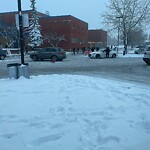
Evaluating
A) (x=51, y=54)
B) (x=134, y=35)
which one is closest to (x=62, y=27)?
(x=134, y=35)

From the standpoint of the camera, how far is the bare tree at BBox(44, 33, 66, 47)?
3004 inches

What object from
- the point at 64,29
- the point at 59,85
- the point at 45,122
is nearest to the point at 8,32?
the point at 64,29

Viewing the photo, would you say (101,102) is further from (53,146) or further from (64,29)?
(64,29)

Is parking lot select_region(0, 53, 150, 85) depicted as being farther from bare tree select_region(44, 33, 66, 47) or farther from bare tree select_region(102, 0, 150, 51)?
bare tree select_region(44, 33, 66, 47)

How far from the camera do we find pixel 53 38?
76812mm

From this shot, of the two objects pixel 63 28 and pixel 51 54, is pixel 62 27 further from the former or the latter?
pixel 51 54

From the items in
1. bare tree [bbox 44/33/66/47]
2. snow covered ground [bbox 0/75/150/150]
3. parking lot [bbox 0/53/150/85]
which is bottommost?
parking lot [bbox 0/53/150/85]

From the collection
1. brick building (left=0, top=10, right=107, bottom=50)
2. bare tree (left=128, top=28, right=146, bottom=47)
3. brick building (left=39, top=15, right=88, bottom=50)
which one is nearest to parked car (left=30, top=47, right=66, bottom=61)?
bare tree (left=128, top=28, right=146, bottom=47)

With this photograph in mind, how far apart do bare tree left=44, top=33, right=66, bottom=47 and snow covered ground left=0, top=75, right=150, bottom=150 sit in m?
67.8

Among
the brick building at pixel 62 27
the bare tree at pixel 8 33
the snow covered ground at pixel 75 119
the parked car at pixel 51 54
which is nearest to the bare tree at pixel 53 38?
the brick building at pixel 62 27

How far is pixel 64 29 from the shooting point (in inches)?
3088

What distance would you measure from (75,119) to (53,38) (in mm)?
A: 71632

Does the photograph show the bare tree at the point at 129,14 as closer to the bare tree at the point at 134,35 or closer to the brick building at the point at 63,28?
the bare tree at the point at 134,35

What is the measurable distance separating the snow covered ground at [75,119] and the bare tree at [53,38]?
222 feet
